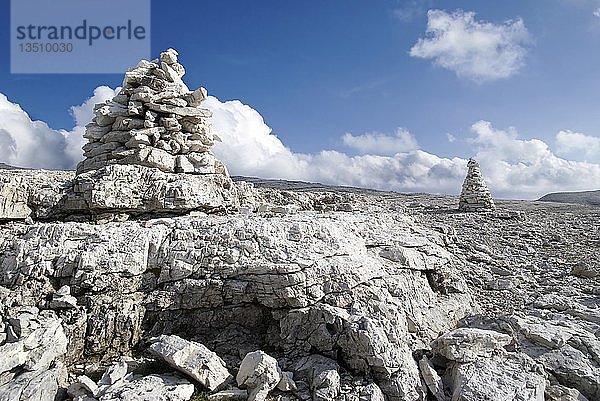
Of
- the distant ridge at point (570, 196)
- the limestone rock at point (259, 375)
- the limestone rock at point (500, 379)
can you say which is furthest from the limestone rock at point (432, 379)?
the distant ridge at point (570, 196)

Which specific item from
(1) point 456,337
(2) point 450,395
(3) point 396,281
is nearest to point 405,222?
(3) point 396,281

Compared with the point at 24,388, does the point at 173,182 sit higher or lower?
higher

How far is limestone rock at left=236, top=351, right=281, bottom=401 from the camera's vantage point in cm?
878

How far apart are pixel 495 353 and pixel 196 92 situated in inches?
574

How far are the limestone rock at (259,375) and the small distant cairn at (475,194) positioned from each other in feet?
97.0

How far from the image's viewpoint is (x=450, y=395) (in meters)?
9.66

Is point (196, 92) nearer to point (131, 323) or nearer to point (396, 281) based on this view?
point (131, 323)

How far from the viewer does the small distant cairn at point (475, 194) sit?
35294 millimetres

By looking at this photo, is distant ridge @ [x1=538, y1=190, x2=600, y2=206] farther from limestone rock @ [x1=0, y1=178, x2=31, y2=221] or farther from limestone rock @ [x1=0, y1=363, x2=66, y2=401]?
limestone rock @ [x1=0, y1=363, x2=66, y2=401]

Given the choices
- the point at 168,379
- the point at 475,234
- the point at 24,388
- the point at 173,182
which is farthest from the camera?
the point at 475,234

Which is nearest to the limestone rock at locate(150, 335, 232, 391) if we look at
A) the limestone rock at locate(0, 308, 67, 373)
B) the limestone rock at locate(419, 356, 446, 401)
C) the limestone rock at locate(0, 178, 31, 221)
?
the limestone rock at locate(0, 308, 67, 373)

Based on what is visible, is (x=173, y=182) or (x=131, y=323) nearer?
(x=131, y=323)

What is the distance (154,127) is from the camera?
53.8 feet

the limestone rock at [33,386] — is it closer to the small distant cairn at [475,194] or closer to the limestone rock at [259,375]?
the limestone rock at [259,375]
